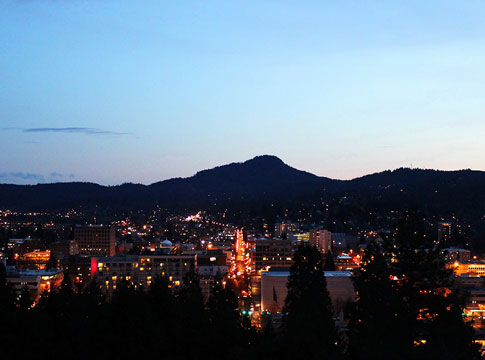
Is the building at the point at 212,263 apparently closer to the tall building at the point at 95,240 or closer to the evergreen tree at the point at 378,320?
the tall building at the point at 95,240

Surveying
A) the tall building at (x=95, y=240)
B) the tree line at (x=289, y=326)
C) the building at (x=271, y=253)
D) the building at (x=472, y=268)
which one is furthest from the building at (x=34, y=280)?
the building at (x=472, y=268)

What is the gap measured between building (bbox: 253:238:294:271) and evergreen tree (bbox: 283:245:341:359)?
50.8 m

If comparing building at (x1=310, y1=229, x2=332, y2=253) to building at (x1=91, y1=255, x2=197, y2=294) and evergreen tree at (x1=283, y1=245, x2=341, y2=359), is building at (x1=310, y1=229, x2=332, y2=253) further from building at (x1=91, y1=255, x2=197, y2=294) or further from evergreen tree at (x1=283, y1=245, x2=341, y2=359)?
evergreen tree at (x1=283, y1=245, x2=341, y2=359)

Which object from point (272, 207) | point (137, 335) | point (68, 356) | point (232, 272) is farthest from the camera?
point (272, 207)

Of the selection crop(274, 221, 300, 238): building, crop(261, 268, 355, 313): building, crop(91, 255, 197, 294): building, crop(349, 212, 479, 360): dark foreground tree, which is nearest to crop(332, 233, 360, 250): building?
crop(274, 221, 300, 238): building

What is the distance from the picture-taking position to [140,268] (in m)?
62.7

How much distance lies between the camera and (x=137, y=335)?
2423cm

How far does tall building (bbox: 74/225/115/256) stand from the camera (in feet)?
352

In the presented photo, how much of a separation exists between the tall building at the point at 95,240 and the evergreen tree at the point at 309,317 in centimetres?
7669

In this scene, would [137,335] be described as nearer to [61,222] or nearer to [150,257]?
[150,257]

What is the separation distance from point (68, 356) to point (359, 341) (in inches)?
334

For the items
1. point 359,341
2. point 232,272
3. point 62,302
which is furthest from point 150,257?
point 359,341

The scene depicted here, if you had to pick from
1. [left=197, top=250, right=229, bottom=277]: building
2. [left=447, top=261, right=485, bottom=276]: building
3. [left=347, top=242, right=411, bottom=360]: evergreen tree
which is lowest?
[left=447, top=261, right=485, bottom=276]: building

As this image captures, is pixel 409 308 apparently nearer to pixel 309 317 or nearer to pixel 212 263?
pixel 309 317
